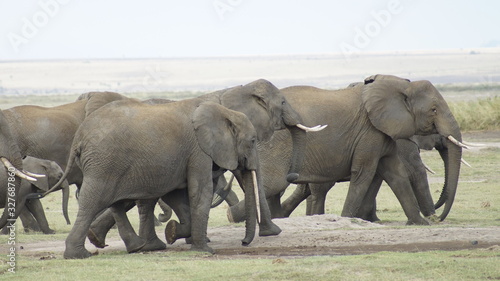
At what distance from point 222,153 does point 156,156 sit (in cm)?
79

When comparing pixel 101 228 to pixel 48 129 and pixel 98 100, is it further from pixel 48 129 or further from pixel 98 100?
pixel 98 100

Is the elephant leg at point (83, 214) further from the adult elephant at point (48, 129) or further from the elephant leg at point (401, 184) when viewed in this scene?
the elephant leg at point (401, 184)

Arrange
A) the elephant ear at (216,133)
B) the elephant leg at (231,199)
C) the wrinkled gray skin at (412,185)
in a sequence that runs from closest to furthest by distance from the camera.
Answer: the elephant ear at (216,133), the wrinkled gray skin at (412,185), the elephant leg at (231,199)

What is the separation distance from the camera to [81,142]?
10812 millimetres

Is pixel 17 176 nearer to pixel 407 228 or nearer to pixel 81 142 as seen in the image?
pixel 81 142

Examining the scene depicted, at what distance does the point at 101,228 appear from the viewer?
12156 mm

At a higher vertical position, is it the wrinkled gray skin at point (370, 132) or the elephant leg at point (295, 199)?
the wrinkled gray skin at point (370, 132)

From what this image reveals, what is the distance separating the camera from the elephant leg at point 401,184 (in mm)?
14008

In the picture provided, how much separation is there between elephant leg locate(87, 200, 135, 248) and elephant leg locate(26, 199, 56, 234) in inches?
101

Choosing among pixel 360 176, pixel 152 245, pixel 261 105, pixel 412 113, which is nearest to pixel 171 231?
pixel 152 245

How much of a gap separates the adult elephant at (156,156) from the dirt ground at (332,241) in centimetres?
43

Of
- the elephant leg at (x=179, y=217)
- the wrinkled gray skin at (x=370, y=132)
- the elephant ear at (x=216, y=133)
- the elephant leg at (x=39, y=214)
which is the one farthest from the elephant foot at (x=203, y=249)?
the elephant leg at (x=39, y=214)

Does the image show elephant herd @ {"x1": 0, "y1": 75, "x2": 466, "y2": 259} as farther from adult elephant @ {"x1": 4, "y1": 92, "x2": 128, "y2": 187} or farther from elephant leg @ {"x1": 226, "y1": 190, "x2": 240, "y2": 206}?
elephant leg @ {"x1": 226, "y1": 190, "x2": 240, "y2": 206}

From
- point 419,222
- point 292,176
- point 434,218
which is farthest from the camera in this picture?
point 434,218
